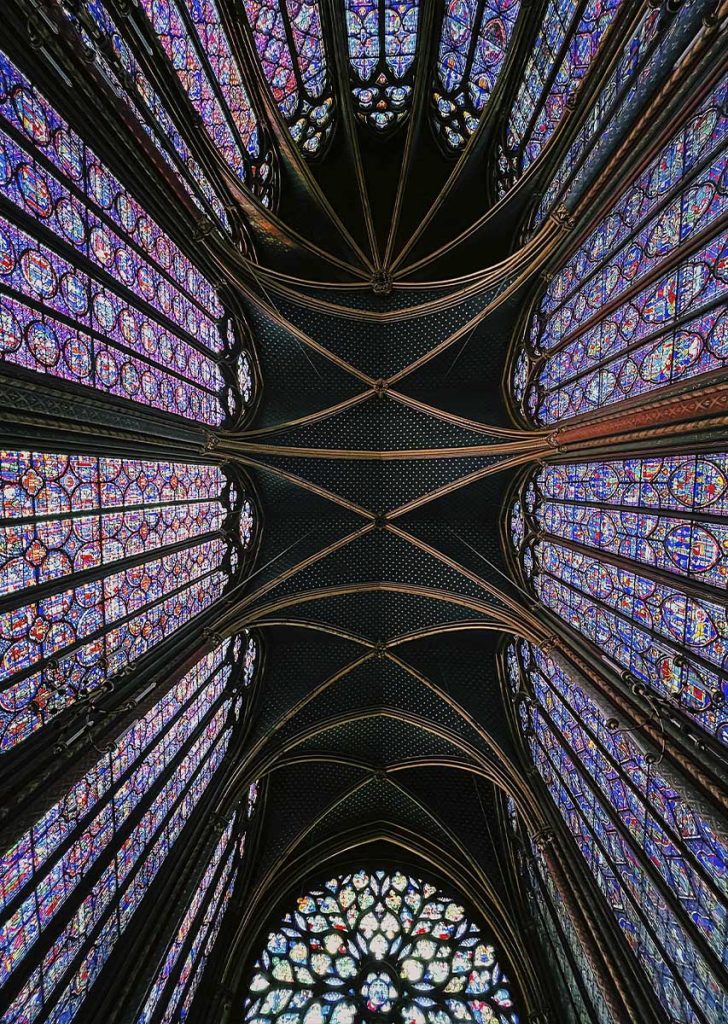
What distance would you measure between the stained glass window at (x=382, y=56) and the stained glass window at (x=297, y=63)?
705mm

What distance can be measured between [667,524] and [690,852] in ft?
14.3

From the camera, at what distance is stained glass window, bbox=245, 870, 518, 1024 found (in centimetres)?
1246

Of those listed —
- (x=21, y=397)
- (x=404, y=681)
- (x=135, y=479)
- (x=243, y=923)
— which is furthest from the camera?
(x=404, y=681)

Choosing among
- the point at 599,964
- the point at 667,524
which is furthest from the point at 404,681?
the point at 667,524

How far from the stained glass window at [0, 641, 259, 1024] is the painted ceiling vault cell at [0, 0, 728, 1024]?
0.06 meters

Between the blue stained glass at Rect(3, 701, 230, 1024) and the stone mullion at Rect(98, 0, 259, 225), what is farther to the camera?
the stone mullion at Rect(98, 0, 259, 225)

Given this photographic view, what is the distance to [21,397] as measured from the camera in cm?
649

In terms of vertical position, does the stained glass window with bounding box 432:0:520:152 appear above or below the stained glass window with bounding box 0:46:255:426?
above

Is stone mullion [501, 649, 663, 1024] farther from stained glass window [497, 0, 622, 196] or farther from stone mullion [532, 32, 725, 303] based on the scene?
stained glass window [497, 0, 622, 196]

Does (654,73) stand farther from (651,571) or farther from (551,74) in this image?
(651,571)

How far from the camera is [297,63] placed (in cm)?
1194

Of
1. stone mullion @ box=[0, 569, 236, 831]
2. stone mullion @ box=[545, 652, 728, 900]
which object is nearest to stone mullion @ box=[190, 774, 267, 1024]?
stone mullion @ box=[0, 569, 236, 831]

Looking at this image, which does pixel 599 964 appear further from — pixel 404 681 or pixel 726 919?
pixel 404 681

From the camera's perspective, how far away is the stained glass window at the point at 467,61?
11.0 metres
